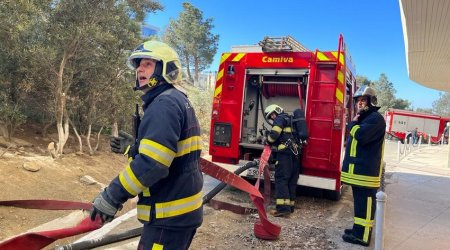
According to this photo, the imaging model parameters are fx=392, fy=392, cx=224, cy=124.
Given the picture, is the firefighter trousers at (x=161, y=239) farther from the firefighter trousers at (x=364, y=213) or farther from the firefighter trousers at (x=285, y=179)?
the firefighter trousers at (x=285, y=179)

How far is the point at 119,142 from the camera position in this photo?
3123mm

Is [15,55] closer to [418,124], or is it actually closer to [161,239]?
[161,239]

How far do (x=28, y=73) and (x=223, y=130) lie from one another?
4.29 m

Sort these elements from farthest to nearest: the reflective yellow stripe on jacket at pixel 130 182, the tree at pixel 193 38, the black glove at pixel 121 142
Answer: the tree at pixel 193 38, the black glove at pixel 121 142, the reflective yellow stripe on jacket at pixel 130 182

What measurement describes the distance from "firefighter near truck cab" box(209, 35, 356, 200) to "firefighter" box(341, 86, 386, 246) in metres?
1.27

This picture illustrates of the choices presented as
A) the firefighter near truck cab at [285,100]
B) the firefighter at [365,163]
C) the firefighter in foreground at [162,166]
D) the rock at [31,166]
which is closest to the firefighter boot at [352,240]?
the firefighter at [365,163]

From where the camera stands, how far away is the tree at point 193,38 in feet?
109

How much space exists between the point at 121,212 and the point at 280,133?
2.79 meters

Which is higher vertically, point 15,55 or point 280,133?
point 15,55

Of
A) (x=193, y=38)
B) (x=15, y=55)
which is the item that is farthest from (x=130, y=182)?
(x=193, y=38)

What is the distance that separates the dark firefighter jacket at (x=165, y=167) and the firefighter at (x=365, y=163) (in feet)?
9.01

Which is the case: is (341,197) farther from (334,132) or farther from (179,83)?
(179,83)

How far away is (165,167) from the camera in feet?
7.05

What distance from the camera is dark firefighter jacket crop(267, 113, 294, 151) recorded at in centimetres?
586
